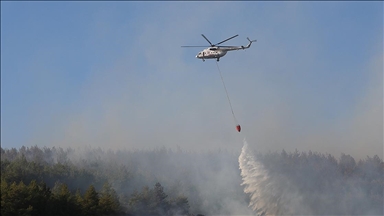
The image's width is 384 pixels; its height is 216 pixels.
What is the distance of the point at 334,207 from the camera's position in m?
63.7

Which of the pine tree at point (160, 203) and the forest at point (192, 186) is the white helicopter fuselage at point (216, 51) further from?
the pine tree at point (160, 203)

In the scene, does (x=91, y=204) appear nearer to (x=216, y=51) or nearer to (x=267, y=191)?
(x=267, y=191)

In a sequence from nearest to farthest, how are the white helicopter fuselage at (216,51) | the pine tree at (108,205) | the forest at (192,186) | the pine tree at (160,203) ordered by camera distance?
the white helicopter fuselage at (216,51), the forest at (192,186), the pine tree at (108,205), the pine tree at (160,203)

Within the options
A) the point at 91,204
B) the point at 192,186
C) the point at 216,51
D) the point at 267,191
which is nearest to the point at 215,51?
the point at 216,51

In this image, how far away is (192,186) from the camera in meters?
87.1

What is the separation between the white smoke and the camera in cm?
5206

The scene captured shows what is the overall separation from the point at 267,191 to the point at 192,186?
35800 millimetres

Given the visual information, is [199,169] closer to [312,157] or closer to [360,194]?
[312,157]

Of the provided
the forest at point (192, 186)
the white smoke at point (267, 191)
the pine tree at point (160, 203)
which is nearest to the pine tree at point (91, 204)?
the forest at point (192, 186)

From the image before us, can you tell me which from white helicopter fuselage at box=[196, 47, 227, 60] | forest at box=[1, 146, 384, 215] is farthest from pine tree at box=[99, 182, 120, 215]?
white helicopter fuselage at box=[196, 47, 227, 60]

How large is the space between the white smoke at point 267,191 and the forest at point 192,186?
0.58 feet

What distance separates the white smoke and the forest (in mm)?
178

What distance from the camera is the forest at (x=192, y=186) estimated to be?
58906mm

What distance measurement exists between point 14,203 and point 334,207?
41.5 metres
